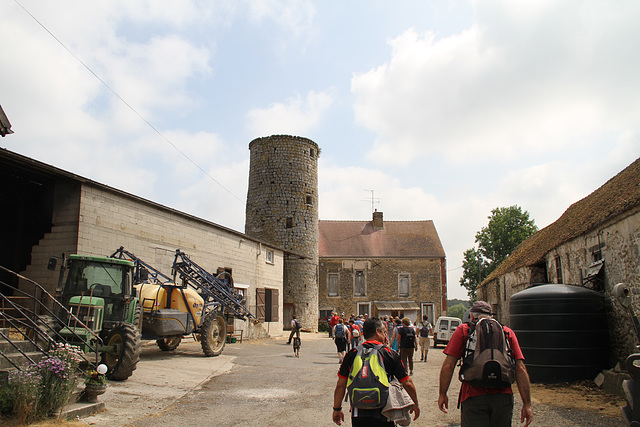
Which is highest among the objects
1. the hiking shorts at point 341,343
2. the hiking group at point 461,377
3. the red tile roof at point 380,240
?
the red tile roof at point 380,240

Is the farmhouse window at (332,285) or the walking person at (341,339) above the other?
the farmhouse window at (332,285)

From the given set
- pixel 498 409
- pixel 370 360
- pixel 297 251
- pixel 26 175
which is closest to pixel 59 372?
pixel 370 360

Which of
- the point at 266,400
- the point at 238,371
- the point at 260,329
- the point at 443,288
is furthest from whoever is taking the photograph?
the point at 443,288

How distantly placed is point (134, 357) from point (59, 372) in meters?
3.09

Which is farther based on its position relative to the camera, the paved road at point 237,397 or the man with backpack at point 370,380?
the paved road at point 237,397

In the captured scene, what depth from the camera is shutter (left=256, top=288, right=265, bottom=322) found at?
2423 cm

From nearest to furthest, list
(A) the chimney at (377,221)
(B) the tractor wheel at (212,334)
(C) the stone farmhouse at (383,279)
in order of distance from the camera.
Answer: (B) the tractor wheel at (212,334)
(C) the stone farmhouse at (383,279)
(A) the chimney at (377,221)

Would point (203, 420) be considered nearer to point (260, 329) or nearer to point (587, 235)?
point (587, 235)

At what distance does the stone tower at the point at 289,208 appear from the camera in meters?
31.4

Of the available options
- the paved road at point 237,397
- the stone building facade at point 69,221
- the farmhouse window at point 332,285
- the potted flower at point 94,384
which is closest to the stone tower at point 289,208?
the farmhouse window at point 332,285

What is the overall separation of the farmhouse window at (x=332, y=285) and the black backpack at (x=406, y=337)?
82.6 ft

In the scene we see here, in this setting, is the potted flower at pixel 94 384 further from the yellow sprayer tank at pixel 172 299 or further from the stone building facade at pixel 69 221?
the stone building facade at pixel 69 221

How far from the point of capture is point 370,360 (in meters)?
4.08

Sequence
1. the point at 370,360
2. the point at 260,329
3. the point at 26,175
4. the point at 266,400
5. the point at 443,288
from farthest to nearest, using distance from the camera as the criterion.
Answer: the point at 443,288
the point at 260,329
the point at 26,175
the point at 266,400
the point at 370,360
